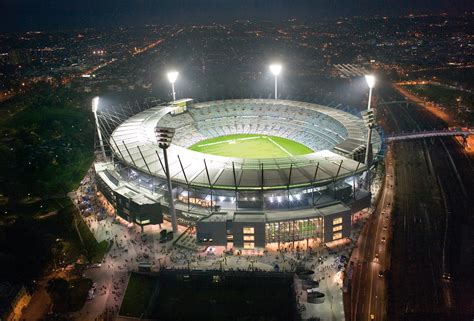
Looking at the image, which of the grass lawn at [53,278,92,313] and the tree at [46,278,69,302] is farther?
the grass lawn at [53,278,92,313]

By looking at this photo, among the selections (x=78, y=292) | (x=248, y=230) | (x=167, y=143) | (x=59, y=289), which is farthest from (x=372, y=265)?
(x=59, y=289)

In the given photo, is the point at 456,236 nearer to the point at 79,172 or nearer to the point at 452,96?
the point at 79,172

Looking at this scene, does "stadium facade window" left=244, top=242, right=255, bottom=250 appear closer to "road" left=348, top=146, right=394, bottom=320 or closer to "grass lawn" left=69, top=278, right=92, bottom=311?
"road" left=348, top=146, right=394, bottom=320

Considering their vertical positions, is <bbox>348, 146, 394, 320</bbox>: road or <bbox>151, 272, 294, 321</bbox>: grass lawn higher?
<bbox>348, 146, 394, 320</bbox>: road

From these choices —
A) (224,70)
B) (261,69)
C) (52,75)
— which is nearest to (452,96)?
(261,69)

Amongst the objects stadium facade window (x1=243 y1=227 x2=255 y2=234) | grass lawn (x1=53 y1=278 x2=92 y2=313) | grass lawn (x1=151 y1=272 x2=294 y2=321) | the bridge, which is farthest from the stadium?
the bridge
